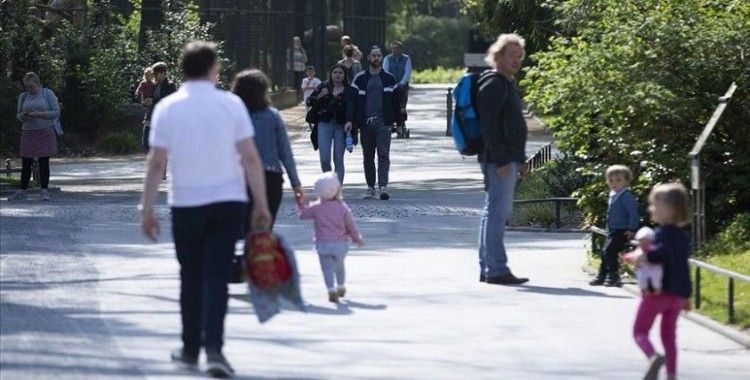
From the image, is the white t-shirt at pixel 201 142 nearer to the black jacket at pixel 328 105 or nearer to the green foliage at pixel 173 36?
the black jacket at pixel 328 105

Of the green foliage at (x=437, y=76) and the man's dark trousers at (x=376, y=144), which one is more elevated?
the man's dark trousers at (x=376, y=144)

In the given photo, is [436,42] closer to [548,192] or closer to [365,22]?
[365,22]

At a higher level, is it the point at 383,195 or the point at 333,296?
the point at 333,296

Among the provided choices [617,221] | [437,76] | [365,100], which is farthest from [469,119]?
[437,76]

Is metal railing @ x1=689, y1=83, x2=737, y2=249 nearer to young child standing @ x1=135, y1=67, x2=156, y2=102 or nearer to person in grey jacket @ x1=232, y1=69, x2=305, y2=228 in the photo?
person in grey jacket @ x1=232, y1=69, x2=305, y2=228

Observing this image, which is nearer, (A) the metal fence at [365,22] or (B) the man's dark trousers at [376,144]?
(B) the man's dark trousers at [376,144]

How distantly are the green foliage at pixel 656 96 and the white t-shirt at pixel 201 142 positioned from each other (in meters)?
6.53

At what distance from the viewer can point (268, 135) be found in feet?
40.8

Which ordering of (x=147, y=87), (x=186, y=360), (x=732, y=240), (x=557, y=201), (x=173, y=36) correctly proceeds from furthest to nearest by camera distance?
(x=173, y=36) < (x=147, y=87) < (x=557, y=201) < (x=732, y=240) < (x=186, y=360)

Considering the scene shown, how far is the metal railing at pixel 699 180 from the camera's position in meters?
13.8

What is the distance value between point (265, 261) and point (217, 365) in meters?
0.65

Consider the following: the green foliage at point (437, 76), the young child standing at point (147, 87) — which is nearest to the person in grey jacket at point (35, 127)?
the young child standing at point (147, 87)

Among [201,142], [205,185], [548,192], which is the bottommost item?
[548,192]

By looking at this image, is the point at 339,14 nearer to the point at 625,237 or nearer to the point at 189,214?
the point at 625,237
